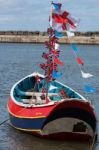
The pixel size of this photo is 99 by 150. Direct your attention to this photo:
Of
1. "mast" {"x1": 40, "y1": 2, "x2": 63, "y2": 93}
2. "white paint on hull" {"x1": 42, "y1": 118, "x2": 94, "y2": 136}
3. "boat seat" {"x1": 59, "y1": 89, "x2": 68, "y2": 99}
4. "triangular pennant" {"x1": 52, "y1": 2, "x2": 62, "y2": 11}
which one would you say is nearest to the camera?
"white paint on hull" {"x1": 42, "y1": 118, "x2": 94, "y2": 136}

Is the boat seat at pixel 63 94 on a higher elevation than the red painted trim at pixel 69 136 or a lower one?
higher

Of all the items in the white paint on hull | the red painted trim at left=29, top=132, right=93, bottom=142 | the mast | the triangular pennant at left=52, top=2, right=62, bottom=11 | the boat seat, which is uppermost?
the triangular pennant at left=52, top=2, right=62, bottom=11

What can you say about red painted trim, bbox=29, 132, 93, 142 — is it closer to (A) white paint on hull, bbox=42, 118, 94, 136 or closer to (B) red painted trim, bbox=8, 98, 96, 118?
(A) white paint on hull, bbox=42, 118, 94, 136

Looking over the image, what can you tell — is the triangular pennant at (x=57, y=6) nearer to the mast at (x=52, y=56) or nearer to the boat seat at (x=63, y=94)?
the mast at (x=52, y=56)

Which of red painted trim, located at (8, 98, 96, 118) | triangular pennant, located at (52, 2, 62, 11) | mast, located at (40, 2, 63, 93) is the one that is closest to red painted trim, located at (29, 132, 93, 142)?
red painted trim, located at (8, 98, 96, 118)

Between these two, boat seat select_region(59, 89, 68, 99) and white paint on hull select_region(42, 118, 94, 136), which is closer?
white paint on hull select_region(42, 118, 94, 136)

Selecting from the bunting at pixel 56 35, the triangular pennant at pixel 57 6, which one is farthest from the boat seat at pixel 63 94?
the triangular pennant at pixel 57 6

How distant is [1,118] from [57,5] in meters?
7.31

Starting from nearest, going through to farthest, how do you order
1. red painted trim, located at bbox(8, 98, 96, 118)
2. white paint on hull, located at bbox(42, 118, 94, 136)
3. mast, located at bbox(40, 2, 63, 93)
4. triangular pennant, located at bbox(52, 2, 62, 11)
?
red painted trim, located at bbox(8, 98, 96, 118)
white paint on hull, located at bbox(42, 118, 94, 136)
triangular pennant, located at bbox(52, 2, 62, 11)
mast, located at bbox(40, 2, 63, 93)

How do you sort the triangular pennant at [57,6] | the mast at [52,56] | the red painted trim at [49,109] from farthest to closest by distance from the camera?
1. the mast at [52,56]
2. the triangular pennant at [57,6]
3. the red painted trim at [49,109]

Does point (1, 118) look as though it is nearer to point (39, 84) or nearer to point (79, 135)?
point (39, 84)

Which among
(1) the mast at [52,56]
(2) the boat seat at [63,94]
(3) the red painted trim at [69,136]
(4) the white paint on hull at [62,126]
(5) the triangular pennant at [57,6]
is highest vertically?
(5) the triangular pennant at [57,6]

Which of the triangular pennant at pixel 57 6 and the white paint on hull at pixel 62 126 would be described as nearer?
the white paint on hull at pixel 62 126

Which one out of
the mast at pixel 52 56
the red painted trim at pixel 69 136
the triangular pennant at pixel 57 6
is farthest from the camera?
the mast at pixel 52 56
